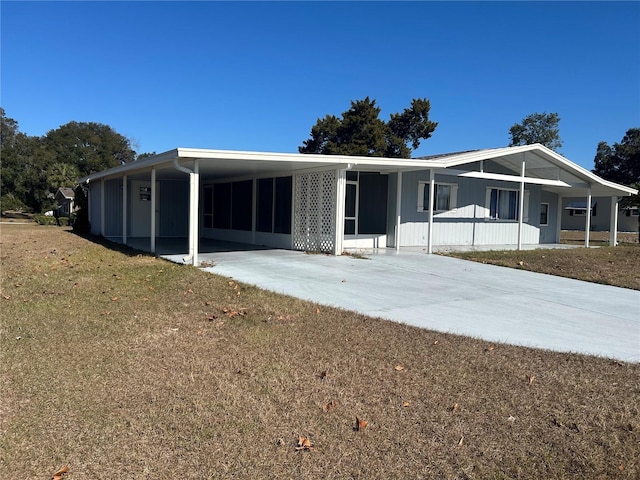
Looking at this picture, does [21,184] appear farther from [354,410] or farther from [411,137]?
[354,410]

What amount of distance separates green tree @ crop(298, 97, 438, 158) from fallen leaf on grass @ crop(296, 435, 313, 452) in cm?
3409

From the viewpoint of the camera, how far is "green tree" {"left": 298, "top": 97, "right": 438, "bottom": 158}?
3803 cm

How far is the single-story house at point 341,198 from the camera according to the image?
12.6 m

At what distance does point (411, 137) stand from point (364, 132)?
557 cm

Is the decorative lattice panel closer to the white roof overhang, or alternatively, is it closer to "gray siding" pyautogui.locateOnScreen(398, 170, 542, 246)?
the white roof overhang

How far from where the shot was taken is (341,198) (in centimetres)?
1253

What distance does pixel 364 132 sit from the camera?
125ft

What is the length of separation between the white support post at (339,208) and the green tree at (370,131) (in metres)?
24.3

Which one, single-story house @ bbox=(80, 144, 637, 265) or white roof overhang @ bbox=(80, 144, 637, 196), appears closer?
white roof overhang @ bbox=(80, 144, 637, 196)

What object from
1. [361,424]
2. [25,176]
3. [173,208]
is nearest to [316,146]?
[173,208]

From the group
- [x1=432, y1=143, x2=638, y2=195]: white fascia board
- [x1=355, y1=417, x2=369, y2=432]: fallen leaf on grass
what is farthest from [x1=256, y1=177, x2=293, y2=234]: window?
[x1=355, y1=417, x2=369, y2=432]: fallen leaf on grass

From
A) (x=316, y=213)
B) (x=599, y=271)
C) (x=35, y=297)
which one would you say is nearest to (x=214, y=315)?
(x=35, y=297)

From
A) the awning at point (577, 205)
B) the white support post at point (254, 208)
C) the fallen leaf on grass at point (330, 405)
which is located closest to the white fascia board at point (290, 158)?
the white support post at point (254, 208)

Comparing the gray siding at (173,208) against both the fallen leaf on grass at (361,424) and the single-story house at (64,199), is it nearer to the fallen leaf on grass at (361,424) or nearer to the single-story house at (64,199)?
the fallen leaf on grass at (361,424)
